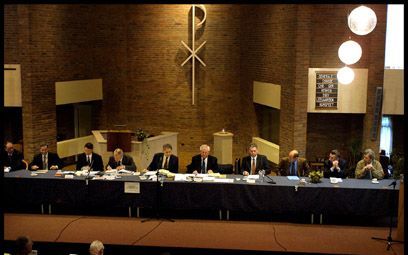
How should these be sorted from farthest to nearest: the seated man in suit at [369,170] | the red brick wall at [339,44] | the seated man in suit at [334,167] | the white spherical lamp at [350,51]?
the red brick wall at [339,44]
the white spherical lamp at [350,51]
the seated man in suit at [334,167]
the seated man in suit at [369,170]

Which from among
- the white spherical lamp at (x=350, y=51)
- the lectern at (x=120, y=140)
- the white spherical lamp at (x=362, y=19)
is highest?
the white spherical lamp at (x=362, y=19)

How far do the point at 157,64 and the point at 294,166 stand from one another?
20.0 feet

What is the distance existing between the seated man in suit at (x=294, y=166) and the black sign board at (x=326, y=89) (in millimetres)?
1975

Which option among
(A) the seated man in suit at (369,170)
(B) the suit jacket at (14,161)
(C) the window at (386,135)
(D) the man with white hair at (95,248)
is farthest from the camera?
(C) the window at (386,135)

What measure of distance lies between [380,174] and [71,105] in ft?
28.4

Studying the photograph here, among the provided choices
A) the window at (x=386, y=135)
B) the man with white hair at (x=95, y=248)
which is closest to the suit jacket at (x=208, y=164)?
the man with white hair at (x=95, y=248)

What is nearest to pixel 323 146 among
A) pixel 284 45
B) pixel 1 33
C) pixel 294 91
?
pixel 294 91

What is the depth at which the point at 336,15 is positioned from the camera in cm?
1105

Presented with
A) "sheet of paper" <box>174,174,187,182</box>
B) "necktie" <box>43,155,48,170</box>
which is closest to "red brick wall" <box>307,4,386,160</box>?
"sheet of paper" <box>174,174,187,182</box>

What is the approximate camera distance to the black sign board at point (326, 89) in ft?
36.1

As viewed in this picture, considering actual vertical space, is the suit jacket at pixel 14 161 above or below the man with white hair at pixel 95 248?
above

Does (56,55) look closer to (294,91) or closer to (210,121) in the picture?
(210,121)

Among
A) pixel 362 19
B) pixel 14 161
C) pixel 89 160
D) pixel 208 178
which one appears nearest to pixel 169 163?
pixel 208 178

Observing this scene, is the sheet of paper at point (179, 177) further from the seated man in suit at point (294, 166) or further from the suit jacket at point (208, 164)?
the seated man in suit at point (294, 166)
